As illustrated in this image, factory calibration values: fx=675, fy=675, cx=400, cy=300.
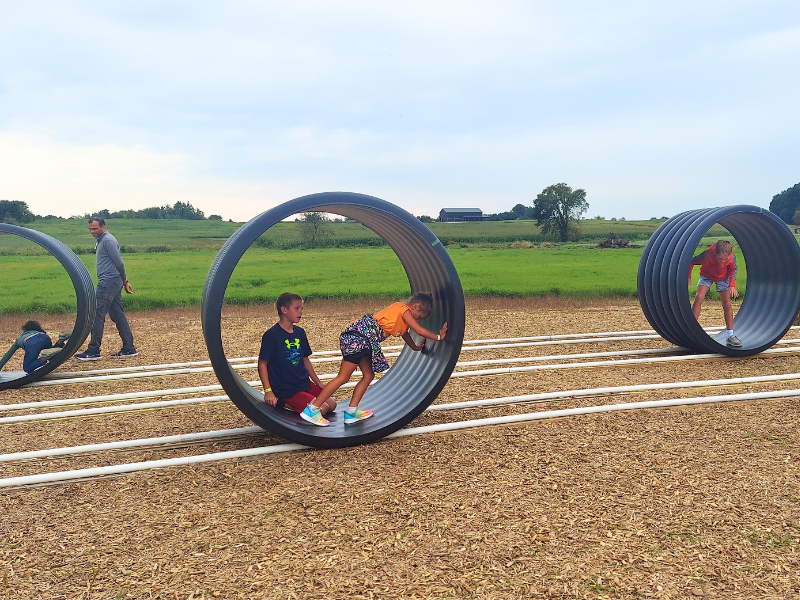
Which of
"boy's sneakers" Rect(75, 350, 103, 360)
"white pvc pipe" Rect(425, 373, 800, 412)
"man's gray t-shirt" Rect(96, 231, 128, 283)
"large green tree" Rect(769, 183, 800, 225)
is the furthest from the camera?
"large green tree" Rect(769, 183, 800, 225)

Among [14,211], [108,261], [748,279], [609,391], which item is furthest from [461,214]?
[609,391]

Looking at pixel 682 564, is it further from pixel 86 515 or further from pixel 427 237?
pixel 86 515

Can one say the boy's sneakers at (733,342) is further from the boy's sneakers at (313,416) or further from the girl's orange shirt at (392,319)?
the boy's sneakers at (313,416)

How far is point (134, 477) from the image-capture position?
5.47 meters

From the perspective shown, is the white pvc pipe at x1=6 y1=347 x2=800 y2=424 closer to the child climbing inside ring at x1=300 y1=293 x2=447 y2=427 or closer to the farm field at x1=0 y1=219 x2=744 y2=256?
the child climbing inside ring at x1=300 y1=293 x2=447 y2=427

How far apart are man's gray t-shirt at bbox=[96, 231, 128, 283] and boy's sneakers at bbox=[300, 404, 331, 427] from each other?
5586 mm

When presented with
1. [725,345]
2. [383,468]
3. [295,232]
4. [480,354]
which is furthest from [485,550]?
[295,232]

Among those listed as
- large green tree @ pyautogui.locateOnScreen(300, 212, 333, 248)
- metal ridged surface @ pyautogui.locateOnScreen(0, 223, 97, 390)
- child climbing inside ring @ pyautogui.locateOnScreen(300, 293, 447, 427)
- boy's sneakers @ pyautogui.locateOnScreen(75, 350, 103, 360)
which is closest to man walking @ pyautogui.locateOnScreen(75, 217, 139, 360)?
boy's sneakers @ pyautogui.locateOnScreen(75, 350, 103, 360)

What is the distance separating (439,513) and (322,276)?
2234 cm

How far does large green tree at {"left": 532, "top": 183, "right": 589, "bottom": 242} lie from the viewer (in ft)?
163

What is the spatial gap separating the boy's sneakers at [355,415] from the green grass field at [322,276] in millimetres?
12760

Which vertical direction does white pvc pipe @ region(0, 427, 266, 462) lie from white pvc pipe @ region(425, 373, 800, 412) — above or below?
below

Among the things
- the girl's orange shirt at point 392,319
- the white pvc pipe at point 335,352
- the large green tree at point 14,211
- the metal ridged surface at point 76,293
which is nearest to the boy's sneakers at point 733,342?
the white pvc pipe at point 335,352

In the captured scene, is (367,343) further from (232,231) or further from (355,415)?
(232,231)
